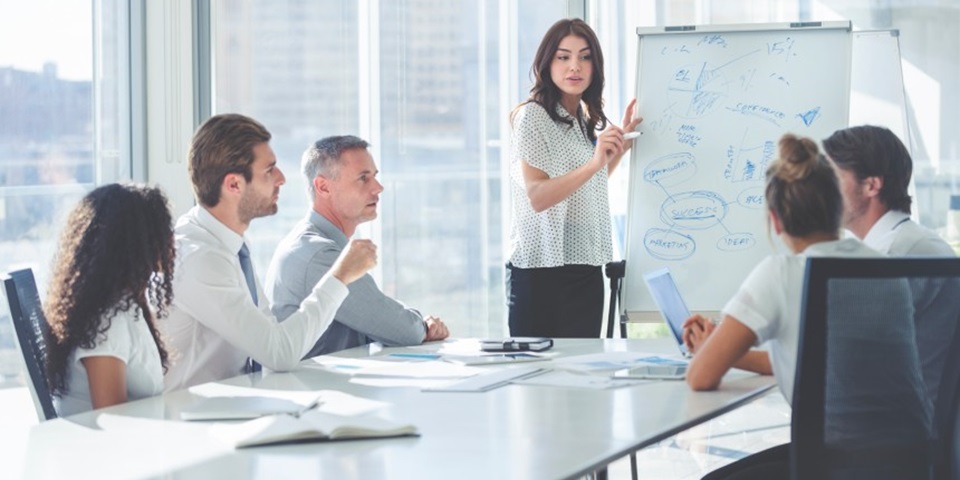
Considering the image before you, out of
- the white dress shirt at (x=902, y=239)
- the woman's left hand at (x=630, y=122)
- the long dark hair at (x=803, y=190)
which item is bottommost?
the white dress shirt at (x=902, y=239)

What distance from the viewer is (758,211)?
428cm

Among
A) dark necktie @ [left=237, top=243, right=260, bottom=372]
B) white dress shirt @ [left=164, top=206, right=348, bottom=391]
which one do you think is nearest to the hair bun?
white dress shirt @ [left=164, top=206, right=348, bottom=391]

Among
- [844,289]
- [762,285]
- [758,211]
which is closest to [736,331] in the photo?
[762,285]

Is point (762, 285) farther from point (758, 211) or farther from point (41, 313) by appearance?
point (758, 211)

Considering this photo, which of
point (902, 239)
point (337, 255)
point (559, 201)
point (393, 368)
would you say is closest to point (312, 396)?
point (393, 368)

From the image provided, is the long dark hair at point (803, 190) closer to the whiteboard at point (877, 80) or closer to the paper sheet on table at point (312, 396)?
the paper sheet on table at point (312, 396)

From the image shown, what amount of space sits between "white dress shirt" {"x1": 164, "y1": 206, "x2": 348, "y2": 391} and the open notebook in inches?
25.8

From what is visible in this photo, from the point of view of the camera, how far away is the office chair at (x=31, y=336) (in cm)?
237

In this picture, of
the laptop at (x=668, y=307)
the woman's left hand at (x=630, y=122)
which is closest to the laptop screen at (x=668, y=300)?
the laptop at (x=668, y=307)

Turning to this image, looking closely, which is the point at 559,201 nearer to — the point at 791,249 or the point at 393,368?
the point at 393,368

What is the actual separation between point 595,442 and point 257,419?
0.63 metres

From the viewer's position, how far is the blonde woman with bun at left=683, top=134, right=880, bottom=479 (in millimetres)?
2250

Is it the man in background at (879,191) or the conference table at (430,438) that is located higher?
the man in background at (879,191)

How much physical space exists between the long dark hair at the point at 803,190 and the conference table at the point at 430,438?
38cm
